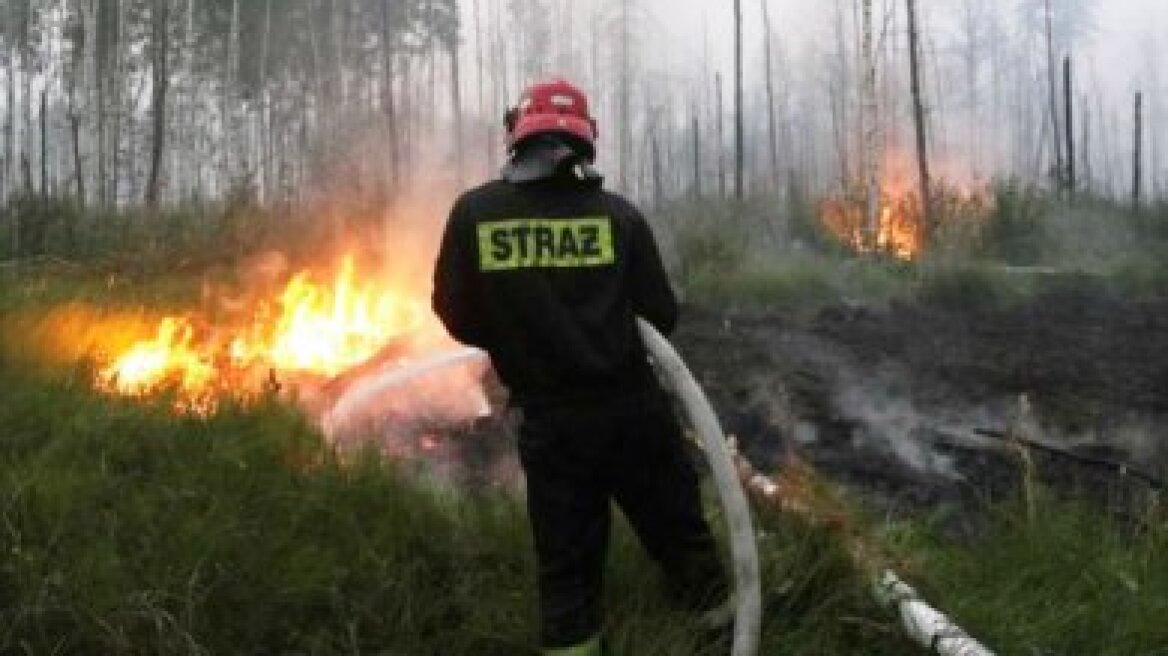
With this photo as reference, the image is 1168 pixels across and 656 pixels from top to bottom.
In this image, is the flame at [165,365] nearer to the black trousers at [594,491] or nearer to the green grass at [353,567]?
the green grass at [353,567]

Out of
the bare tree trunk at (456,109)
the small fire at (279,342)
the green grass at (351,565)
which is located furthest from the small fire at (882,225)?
the bare tree trunk at (456,109)

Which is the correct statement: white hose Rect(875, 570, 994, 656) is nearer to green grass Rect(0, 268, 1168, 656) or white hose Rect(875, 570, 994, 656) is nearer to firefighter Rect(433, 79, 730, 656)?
green grass Rect(0, 268, 1168, 656)

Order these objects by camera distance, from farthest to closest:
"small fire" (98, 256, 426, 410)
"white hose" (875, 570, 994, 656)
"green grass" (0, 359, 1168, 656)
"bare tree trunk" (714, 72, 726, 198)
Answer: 1. "bare tree trunk" (714, 72, 726, 198)
2. "small fire" (98, 256, 426, 410)
3. "green grass" (0, 359, 1168, 656)
4. "white hose" (875, 570, 994, 656)

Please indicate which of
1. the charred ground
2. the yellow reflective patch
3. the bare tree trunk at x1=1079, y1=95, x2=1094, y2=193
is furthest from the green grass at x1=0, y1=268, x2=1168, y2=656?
the bare tree trunk at x1=1079, y1=95, x2=1094, y2=193

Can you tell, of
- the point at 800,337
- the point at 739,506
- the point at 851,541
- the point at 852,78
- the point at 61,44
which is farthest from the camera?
the point at 852,78

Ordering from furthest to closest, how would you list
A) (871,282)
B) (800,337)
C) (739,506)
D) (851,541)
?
1. (871,282)
2. (800,337)
3. (851,541)
4. (739,506)

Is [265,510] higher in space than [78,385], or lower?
lower

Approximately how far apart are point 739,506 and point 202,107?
36.9 metres

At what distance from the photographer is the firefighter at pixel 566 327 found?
3.93 m

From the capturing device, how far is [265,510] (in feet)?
15.2

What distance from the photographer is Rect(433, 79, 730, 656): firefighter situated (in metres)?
3.93

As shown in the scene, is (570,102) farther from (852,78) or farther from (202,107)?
(852,78)

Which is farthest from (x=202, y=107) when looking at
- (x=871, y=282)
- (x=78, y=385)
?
(x=78, y=385)

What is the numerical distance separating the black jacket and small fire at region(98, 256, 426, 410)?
6.98 ft
